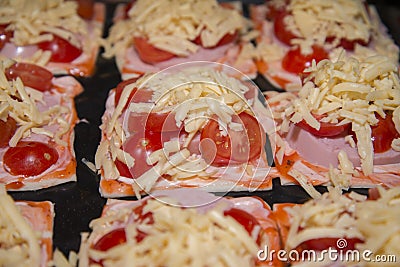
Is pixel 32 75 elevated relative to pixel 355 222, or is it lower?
lower

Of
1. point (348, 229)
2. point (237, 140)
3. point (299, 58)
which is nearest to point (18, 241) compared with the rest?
point (237, 140)

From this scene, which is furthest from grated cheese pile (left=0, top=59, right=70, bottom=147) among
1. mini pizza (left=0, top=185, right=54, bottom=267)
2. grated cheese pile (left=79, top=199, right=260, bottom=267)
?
grated cheese pile (left=79, top=199, right=260, bottom=267)

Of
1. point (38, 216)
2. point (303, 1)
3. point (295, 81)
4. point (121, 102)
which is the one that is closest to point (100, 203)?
point (38, 216)

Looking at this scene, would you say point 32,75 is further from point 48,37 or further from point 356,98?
point 356,98

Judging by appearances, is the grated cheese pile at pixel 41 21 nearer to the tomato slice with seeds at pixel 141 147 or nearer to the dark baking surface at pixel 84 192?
the dark baking surface at pixel 84 192

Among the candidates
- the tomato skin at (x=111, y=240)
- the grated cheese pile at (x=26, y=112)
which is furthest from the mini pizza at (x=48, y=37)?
the tomato skin at (x=111, y=240)

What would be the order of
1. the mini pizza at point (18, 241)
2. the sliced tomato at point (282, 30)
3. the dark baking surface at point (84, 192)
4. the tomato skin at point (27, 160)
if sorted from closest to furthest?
the mini pizza at point (18, 241) < the dark baking surface at point (84, 192) < the tomato skin at point (27, 160) < the sliced tomato at point (282, 30)

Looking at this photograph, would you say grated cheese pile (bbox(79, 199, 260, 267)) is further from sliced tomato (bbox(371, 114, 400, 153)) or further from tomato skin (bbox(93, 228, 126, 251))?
sliced tomato (bbox(371, 114, 400, 153))
